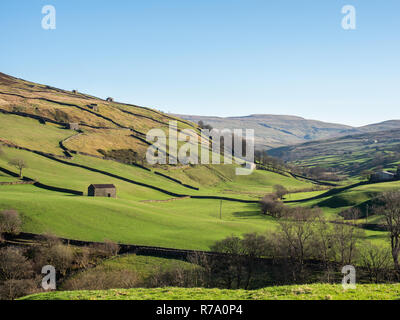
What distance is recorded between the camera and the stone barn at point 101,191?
86.2 meters

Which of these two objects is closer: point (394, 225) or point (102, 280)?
point (102, 280)

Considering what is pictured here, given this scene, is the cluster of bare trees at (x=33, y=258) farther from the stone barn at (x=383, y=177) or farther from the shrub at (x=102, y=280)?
the stone barn at (x=383, y=177)

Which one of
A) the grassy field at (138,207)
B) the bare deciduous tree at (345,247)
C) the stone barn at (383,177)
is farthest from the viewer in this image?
the stone barn at (383,177)

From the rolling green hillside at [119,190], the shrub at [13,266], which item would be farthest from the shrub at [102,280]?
the rolling green hillside at [119,190]

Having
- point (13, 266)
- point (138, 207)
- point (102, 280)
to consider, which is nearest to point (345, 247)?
point (102, 280)

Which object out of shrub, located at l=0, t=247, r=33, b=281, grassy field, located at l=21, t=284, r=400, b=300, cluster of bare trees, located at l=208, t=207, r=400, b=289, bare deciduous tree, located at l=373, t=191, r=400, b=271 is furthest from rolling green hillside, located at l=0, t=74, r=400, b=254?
grassy field, located at l=21, t=284, r=400, b=300

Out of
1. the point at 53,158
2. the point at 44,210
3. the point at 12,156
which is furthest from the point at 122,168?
the point at 44,210

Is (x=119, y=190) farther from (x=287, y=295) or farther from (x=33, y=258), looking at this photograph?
(x=287, y=295)

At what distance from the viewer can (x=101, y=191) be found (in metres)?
87.1

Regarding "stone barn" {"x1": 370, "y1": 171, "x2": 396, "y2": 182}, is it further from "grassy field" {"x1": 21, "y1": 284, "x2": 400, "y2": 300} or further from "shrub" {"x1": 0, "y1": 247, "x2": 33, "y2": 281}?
"shrub" {"x1": 0, "y1": 247, "x2": 33, "y2": 281}

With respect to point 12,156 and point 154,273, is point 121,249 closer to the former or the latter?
point 154,273

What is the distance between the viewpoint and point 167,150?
173125 millimetres

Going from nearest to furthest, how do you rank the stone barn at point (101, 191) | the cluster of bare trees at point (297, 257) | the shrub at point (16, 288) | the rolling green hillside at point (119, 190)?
1. the shrub at point (16, 288)
2. the cluster of bare trees at point (297, 257)
3. the rolling green hillside at point (119, 190)
4. the stone barn at point (101, 191)
